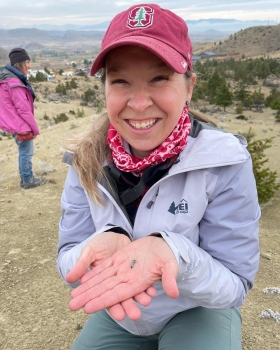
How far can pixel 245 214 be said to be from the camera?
1.86 metres

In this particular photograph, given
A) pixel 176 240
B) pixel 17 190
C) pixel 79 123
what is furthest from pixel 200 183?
pixel 79 123

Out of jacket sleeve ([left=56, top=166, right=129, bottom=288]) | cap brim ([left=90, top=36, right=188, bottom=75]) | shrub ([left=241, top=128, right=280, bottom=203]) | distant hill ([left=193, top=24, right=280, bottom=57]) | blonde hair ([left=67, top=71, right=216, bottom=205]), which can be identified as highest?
cap brim ([left=90, top=36, right=188, bottom=75])

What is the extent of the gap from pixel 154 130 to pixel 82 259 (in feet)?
2.44

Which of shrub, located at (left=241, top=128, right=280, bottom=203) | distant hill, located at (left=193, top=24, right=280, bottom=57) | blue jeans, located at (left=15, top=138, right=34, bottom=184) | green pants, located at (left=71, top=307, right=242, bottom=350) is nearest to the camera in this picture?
green pants, located at (left=71, top=307, right=242, bottom=350)

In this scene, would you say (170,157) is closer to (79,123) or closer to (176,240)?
(176,240)

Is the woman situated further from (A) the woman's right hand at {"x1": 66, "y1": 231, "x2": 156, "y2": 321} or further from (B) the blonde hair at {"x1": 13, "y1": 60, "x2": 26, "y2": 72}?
(B) the blonde hair at {"x1": 13, "y1": 60, "x2": 26, "y2": 72}

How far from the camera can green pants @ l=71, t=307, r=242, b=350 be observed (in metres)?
1.84

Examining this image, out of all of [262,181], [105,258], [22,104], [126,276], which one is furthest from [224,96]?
[126,276]

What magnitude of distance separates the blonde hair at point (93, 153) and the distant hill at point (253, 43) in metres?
96.1

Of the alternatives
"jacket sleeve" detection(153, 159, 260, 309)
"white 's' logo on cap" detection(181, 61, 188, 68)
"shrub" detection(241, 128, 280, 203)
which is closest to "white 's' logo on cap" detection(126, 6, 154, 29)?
"white 's' logo on cap" detection(181, 61, 188, 68)

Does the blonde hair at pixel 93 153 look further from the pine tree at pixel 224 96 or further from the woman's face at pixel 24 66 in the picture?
the pine tree at pixel 224 96

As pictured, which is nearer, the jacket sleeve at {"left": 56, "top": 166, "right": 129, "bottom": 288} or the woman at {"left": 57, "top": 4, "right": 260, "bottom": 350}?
the woman at {"left": 57, "top": 4, "right": 260, "bottom": 350}

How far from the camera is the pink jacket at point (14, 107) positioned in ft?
19.5

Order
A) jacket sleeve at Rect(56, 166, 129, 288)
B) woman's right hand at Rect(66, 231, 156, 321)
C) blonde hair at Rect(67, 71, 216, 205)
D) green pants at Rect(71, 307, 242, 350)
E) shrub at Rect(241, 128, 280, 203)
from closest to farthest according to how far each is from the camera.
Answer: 1. woman's right hand at Rect(66, 231, 156, 321)
2. green pants at Rect(71, 307, 242, 350)
3. blonde hair at Rect(67, 71, 216, 205)
4. jacket sleeve at Rect(56, 166, 129, 288)
5. shrub at Rect(241, 128, 280, 203)
